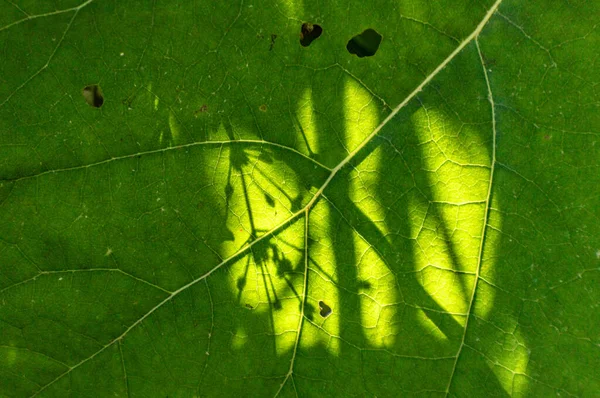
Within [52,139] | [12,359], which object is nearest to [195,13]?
[52,139]

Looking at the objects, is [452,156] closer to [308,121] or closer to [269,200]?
[308,121]

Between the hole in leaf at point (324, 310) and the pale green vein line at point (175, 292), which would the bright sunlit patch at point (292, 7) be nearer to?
the pale green vein line at point (175, 292)

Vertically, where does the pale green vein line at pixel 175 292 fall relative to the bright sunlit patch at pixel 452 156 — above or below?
below

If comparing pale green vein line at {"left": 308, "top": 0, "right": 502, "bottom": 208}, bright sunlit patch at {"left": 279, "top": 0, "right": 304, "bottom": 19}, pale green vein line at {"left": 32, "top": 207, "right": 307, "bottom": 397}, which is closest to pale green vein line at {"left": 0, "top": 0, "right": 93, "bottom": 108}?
bright sunlit patch at {"left": 279, "top": 0, "right": 304, "bottom": 19}

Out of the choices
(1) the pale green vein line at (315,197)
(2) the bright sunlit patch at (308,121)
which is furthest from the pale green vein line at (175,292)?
(2) the bright sunlit patch at (308,121)

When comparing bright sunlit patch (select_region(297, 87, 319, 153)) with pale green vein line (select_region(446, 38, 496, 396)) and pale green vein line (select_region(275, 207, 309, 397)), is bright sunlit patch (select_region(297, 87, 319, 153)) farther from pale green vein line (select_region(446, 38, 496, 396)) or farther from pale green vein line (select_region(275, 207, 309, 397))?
pale green vein line (select_region(446, 38, 496, 396))

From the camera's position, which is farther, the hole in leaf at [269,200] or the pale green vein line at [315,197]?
the hole in leaf at [269,200]

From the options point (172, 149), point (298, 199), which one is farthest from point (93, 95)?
point (298, 199)

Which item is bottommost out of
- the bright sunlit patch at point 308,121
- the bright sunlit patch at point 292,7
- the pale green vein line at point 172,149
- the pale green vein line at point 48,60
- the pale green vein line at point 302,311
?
the pale green vein line at point 302,311
